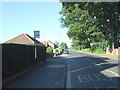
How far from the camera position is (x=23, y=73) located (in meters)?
11.5

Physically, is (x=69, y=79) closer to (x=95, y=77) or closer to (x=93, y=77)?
(x=93, y=77)

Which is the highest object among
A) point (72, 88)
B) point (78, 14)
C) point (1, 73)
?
point (78, 14)

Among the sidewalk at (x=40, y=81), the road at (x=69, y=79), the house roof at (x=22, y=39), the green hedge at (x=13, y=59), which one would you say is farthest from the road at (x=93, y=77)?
the house roof at (x=22, y=39)

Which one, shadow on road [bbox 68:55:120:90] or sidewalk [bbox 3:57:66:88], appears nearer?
sidewalk [bbox 3:57:66:88]

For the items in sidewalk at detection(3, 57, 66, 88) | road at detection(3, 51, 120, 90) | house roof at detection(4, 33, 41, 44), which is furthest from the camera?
house roof at detection(4, 33, 41, 44)

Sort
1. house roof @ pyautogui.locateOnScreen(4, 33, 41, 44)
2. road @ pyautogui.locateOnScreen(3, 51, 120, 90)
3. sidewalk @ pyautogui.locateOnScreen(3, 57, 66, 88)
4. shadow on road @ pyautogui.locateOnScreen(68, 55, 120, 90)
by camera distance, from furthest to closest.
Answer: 1. house roof @ pyautogui.locateOnScreen(4, 33, 41, 44)
2. shadow on road @ pyautogui.locateOnScreen(68, 55, 120, 90)
3. road @ pyautogui.locateOnScreen(3, 51, 120, 90)
4. sidewalk @ pyautogui.locateOnScreen(3, 57, 66, 88)

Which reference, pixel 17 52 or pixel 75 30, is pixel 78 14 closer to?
pixel 75 30

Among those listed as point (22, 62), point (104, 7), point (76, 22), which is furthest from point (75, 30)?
point (22, 62)

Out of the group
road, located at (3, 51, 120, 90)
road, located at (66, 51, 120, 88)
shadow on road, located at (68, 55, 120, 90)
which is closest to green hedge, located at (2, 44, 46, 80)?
road, located at (3, 51, 120, 90)

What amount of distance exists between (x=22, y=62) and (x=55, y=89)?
4709 mm

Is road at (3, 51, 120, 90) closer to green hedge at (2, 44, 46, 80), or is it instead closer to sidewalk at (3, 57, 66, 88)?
sidewalk at (3, 57, 66, 88)

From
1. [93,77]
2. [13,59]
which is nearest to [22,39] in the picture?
[13,59]

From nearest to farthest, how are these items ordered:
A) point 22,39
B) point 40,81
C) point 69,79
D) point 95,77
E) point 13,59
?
point 40,81
point 13,59
point 69,79
point 95,77
point 22,39

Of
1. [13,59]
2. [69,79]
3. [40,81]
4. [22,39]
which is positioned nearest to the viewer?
[40,81]
